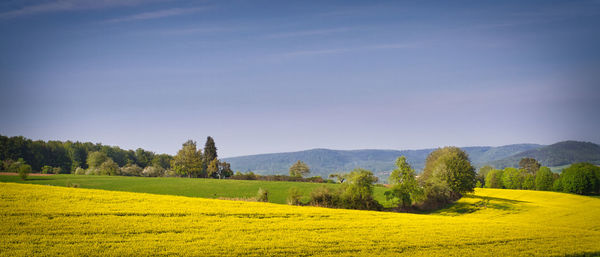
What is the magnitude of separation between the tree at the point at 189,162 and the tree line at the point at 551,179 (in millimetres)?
69753

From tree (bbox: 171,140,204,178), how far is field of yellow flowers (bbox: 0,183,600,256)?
66225 mm

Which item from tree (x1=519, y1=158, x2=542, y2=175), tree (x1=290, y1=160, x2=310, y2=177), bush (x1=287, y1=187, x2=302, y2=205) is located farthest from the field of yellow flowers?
tree (x1=519, y1=158, x2=542, y2=175)

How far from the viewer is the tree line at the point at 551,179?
2840 inches

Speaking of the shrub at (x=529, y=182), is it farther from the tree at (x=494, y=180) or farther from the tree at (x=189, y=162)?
the tree at (x=189, y=162)

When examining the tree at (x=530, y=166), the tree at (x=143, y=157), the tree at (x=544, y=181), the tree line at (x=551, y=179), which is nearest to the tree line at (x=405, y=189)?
the tree line at (x=551, y=179)

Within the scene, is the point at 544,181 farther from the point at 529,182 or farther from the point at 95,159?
the point at 95,159

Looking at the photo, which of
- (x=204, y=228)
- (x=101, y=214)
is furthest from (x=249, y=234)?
(x=101, y=214)

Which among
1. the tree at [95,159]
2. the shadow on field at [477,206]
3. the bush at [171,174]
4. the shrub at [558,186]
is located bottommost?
the shadow on field at [477,206]

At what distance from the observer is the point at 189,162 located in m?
95.6

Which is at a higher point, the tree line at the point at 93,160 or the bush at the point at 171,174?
the tree line at the point at 93,160

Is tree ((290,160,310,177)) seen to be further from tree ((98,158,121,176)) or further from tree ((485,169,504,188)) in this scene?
tree ((485,169,504,188))

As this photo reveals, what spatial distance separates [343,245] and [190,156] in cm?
8247

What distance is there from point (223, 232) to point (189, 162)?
78.9 meters

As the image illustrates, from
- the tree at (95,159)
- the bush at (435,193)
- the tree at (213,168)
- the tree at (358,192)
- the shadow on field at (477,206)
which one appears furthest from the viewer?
the tree at (213,168)
